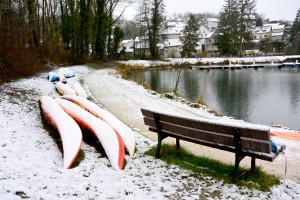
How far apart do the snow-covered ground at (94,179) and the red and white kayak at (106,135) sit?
0.55 ft

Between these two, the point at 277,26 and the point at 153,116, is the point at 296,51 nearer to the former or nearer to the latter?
the point at 277,26

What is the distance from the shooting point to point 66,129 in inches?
245

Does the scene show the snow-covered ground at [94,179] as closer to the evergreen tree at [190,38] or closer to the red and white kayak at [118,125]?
the red and white kayak at [118,125]

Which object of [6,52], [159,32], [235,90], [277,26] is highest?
[277,26]

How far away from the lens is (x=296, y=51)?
6209 cm

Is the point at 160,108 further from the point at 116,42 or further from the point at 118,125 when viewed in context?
the point at 116,42

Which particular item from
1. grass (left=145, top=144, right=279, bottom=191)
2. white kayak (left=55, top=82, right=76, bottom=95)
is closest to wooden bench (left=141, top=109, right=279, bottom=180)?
grass (left=145, top=144, right=279, bottom=191)

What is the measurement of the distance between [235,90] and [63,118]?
19.3 meters

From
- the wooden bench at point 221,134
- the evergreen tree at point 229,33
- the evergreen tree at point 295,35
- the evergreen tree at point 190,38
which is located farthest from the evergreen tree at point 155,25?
the wooden bench at point 221,134

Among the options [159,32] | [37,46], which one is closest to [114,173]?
[37,46]

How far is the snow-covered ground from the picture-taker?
4208mm

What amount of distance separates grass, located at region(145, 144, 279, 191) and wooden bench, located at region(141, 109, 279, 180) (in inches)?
6.4

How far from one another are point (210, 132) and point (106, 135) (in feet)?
6.89

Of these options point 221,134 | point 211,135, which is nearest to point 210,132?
point 211,135
